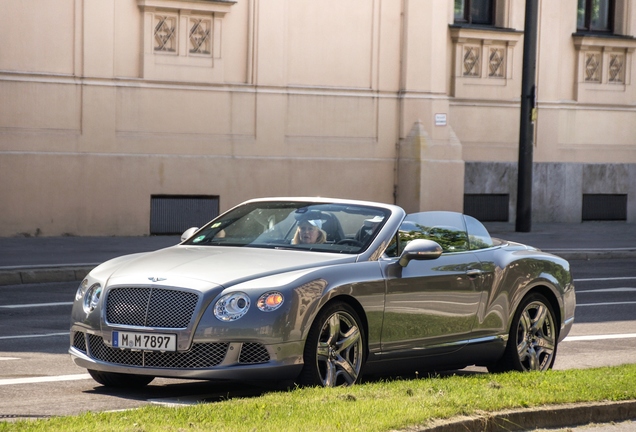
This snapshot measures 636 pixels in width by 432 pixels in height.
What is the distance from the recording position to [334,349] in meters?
8.11

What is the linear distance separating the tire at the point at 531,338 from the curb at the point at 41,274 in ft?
27.0

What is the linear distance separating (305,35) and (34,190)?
20.8 feet

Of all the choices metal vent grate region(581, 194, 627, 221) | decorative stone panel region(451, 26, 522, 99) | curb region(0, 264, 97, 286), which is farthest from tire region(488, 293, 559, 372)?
metal vent grate region(581, 194, 627, 221)

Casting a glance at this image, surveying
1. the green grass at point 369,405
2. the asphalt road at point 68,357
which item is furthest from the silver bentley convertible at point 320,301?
the green grass at point 369,405

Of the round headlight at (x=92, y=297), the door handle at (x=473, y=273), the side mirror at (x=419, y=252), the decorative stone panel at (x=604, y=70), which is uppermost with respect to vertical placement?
the decorative stone panel at (x=604, y=70)

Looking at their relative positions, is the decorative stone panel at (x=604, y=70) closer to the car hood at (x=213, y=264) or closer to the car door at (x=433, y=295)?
the car door at (x=433, y=295)

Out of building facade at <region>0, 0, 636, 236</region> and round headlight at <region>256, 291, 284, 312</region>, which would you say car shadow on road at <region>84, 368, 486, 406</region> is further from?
building facade at <region>0, 0, 636, 236</region>

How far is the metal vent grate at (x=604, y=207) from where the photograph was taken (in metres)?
28.2

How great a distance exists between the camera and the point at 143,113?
22047 mm

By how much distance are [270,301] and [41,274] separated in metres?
9.21

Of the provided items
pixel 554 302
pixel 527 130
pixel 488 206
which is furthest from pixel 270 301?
pixel 488 206

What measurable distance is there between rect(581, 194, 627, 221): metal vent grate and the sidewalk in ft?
0.74

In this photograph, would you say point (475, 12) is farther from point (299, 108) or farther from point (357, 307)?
point (357, 307)

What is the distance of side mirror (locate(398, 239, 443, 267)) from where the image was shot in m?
8.64
